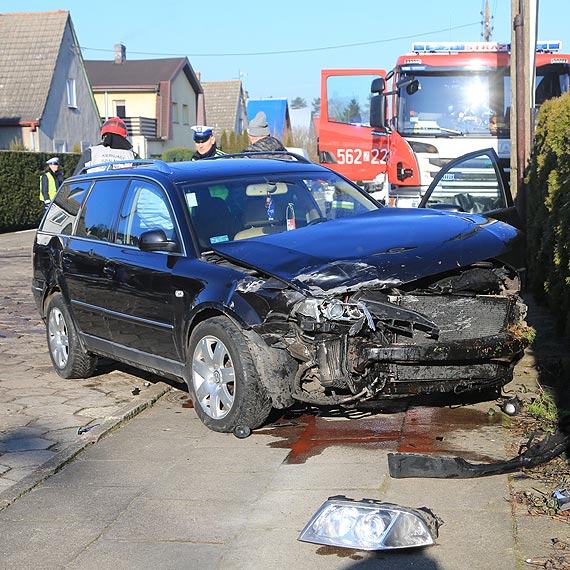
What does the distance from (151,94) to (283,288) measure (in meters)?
54.7

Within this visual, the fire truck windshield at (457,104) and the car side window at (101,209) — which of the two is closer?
the car side window at (101,209)

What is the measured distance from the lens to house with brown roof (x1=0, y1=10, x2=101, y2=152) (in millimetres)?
41281

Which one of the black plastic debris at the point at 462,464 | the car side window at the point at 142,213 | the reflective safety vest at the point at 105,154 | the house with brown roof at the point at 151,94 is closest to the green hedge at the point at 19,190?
the reflective safety vest at the point at 105,154

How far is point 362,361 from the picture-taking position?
5.75m

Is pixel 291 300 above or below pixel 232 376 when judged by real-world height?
above

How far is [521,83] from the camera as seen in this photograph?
12891mm

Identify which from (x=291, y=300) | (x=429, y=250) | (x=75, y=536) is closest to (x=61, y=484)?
(x=75, y=536)

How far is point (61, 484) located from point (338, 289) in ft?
6.43

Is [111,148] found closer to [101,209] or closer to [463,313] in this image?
[101,209]

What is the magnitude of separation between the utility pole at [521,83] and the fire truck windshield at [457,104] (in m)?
2.82

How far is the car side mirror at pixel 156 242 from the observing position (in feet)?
22.3

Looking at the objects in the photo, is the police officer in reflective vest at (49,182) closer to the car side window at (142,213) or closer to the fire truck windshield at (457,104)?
the fire truck windshield at (457,104)

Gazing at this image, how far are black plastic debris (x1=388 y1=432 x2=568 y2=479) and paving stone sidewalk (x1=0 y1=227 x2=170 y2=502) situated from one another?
2.07 meters

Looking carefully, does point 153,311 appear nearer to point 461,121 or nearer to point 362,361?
point 362,361
